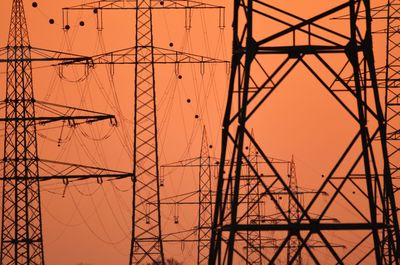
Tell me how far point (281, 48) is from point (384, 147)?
107 inches

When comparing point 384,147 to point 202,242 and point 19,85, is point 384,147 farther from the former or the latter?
point 202,242

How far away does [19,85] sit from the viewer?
5062 cm

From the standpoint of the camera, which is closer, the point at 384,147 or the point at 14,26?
the point at 384,147

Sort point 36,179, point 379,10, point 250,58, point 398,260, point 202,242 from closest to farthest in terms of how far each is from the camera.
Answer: point 250,58 → point 398,260 → point 36,179 → point 379,10 → point 202,242

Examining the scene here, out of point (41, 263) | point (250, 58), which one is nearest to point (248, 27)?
point (250, 58)

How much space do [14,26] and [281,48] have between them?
25387 mm

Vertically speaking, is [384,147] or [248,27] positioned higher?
[248,27]

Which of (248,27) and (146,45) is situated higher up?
(146,45)

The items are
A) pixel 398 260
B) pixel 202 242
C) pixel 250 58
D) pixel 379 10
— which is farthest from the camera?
pixel 202 242

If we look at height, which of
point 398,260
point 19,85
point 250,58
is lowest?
point 398,260

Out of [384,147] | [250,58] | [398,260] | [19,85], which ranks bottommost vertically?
[398,260]

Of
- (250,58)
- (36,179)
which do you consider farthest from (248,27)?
(36,179)

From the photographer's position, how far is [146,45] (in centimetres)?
5491

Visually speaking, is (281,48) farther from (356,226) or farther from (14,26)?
(14,26)
